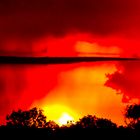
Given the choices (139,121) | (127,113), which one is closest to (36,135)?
(139,121)

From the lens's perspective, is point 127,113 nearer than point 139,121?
No


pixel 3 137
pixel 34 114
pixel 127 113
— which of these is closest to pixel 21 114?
pixel 34 114

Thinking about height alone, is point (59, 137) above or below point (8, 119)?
below

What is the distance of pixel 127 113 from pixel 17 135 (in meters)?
28.8

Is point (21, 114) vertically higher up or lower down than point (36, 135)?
higher up

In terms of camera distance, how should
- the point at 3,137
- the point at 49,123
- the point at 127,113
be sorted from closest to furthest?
the point at 3,137 → the point at 49,123 → the point at 127,113

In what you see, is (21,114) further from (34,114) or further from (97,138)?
(97,138)

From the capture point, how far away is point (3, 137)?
4075 cm

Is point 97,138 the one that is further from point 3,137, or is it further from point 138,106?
point 138,106

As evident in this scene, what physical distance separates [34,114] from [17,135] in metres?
19.6

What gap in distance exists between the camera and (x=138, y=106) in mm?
69062

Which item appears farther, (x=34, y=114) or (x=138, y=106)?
(x=138, y=106)

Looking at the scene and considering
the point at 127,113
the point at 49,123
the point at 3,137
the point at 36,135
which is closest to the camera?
the point at 3,137

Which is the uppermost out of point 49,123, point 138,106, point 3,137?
point 138,106
